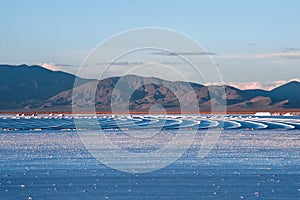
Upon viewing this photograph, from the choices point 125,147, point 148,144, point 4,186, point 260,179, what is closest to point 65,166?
point 4,186

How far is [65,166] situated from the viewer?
24281mm

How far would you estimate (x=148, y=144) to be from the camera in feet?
115

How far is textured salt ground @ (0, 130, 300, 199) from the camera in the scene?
17.9 meters

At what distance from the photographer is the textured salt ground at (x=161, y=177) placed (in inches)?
704

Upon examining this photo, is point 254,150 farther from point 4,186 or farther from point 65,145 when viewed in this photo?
point 4,186

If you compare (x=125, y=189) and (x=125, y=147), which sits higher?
(x=125, y=189)

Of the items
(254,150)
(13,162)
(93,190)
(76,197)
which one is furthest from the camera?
(254,150)

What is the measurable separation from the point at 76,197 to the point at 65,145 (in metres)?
17.2

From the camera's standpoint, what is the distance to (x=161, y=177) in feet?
69.7

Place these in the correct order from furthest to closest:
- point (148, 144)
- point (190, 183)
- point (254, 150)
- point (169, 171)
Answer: point (148, 144)
point (254, 150)
point (169, 171)
point (190, 183)

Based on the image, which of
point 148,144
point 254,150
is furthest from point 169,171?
point 148,144

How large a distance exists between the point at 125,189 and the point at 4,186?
300 centimetres

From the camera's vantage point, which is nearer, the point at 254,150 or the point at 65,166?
the point at 65,166

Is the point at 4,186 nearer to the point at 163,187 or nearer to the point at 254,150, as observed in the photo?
the point at 163,187
